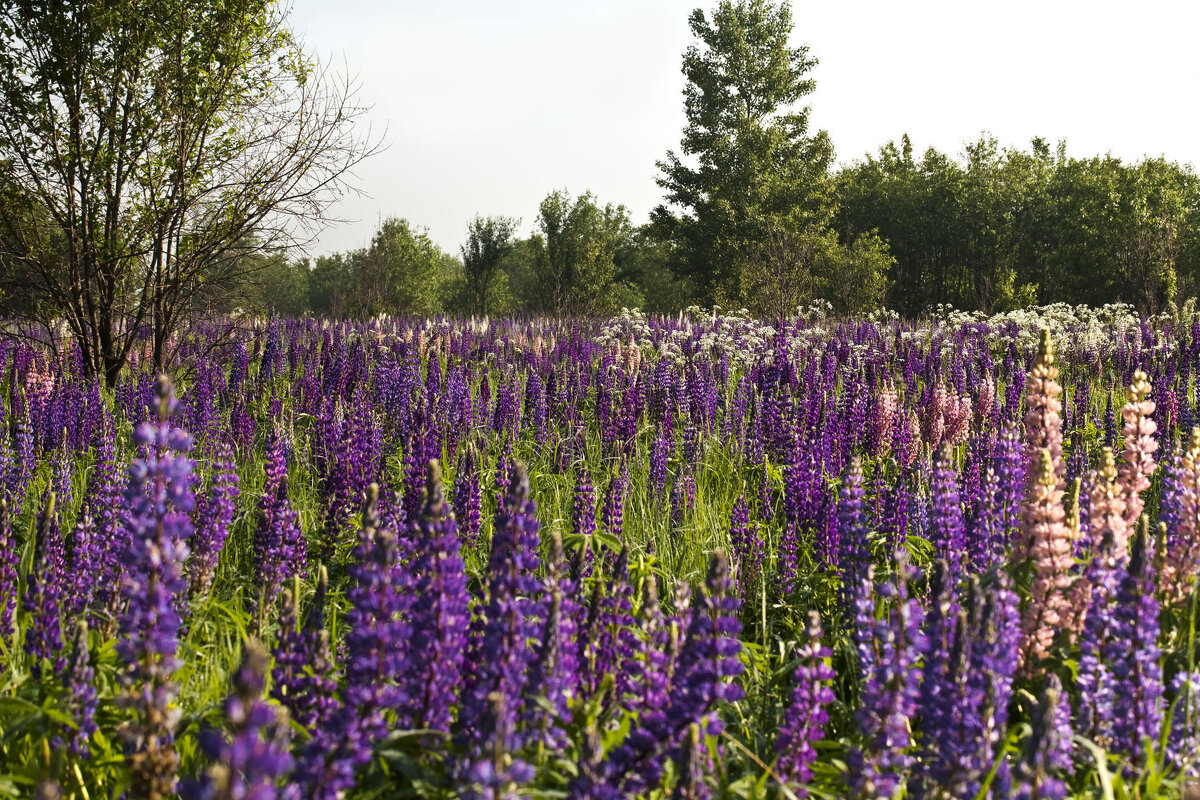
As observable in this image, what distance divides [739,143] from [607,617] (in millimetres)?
50045

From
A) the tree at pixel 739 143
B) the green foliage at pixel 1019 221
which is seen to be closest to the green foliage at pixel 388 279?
the tree at pixel 739 143

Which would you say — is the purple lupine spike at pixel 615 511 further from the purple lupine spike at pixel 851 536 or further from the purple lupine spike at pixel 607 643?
the purple lupine spike at pixel 607 643

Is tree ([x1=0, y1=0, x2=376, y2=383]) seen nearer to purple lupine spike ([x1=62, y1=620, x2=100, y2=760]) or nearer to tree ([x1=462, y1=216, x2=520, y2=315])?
purple lupine spike ([x1=62, y1=620, x2=100, y2=760])

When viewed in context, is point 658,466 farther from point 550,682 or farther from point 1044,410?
point 550,682

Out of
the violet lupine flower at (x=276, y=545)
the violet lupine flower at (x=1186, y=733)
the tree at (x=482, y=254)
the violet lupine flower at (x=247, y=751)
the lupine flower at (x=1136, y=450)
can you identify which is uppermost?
the tree at (x=482, y=254)

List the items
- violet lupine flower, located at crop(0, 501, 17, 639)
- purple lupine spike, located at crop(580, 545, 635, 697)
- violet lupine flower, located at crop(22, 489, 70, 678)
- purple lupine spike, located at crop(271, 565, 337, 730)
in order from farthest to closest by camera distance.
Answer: violet lupine flower, located at crop(0, 501, 17, 639) < violet lupine flower, located at crop(22, 489, 70, 678) < purple lupine spike, located at crop(580, 545, 635, 697) < purple lupine spike, located at crop(271, 565, 337, 730)

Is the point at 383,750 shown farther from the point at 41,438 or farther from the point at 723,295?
the point at 723,295

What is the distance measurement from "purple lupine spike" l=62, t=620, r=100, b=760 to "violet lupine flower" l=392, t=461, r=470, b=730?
31.6 inches

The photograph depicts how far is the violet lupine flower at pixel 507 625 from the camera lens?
1874 millimetres

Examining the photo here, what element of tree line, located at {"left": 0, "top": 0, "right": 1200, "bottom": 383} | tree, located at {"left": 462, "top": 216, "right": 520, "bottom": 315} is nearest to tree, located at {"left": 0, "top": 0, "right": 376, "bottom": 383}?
tree line, located at {"left": 0, "top": 0, "right": 1200, "bottom": 383}

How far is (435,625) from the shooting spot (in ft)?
6.40

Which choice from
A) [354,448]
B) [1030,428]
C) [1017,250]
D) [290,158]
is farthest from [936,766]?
[1017,250]

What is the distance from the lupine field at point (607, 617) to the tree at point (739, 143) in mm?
44379

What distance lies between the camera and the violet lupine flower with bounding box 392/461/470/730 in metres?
1.94
